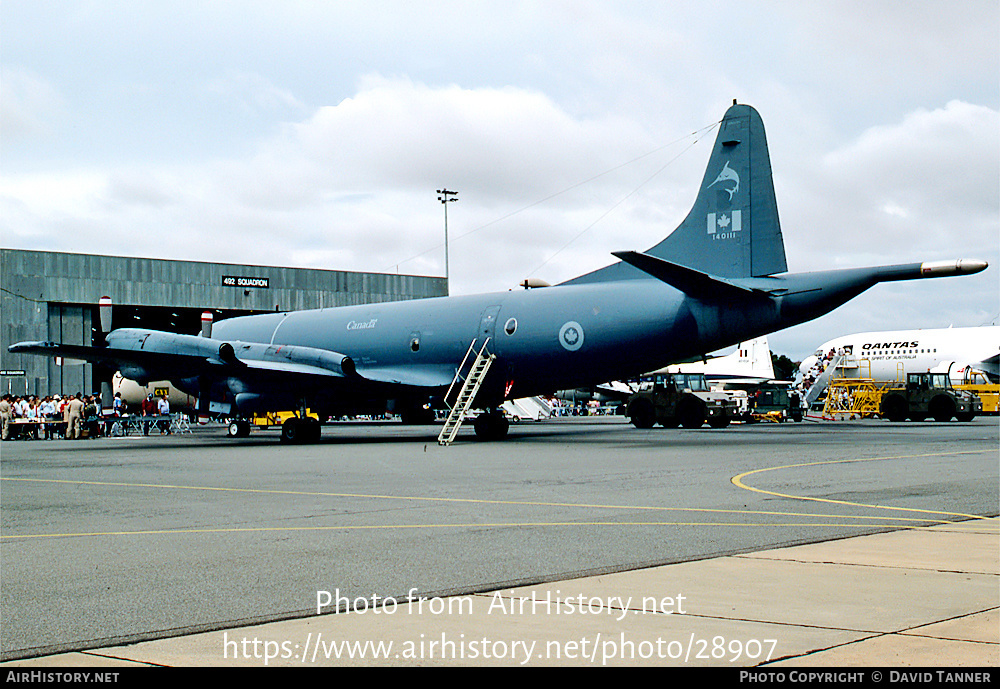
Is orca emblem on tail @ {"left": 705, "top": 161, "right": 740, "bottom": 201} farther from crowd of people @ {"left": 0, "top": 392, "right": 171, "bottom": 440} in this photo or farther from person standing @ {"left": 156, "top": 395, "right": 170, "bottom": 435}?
person standing @ {"left": 156, "top": 395, "right": 170, "bottom": 435}

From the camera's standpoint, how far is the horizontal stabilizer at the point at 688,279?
72.0 ft

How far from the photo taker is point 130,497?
43.1 ft

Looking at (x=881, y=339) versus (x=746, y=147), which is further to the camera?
(x=881, y=339)

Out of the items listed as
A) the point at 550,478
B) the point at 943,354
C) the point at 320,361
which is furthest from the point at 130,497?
the point at 943,354

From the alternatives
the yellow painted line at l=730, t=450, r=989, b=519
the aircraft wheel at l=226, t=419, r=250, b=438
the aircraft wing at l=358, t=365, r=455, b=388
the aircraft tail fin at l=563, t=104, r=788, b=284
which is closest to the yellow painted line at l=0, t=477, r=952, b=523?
the yellow painted line at l=730, t=450, r=989, b=519

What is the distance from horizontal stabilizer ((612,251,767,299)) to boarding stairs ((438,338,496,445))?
5914mm

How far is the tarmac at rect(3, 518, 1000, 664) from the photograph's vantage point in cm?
476

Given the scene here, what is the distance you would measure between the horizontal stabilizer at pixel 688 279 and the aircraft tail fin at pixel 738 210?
0.87 meters

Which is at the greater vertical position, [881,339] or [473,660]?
[881,339]

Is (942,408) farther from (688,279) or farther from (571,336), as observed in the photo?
(688,279)

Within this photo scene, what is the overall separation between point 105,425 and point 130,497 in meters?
29.9

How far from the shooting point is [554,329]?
84.7 feet

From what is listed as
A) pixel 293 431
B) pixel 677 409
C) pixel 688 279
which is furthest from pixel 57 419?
pixel 688 279

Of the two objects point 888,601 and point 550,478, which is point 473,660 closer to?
point 888,601
